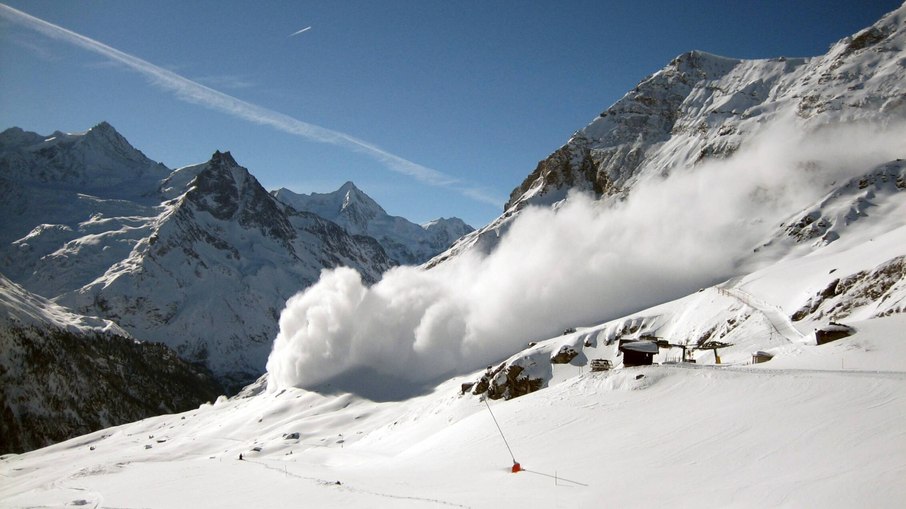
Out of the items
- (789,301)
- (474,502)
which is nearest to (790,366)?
(474,502)

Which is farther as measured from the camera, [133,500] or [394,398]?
Result: [394,398]

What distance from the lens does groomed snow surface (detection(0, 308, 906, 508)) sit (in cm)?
2031

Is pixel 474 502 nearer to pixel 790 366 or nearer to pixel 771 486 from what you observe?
pixel 771 486

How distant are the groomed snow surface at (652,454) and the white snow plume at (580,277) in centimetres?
7759

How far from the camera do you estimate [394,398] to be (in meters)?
117

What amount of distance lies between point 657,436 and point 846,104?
168435mm

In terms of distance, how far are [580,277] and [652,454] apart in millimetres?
114465

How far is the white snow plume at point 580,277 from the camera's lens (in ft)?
417

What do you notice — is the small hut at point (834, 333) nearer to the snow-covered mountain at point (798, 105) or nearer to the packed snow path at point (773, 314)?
the packed snow path at point (773, 314)

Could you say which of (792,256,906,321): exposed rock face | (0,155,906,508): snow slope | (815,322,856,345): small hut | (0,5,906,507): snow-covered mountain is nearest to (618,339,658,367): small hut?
(0,5,906,507): snow-covered mountain

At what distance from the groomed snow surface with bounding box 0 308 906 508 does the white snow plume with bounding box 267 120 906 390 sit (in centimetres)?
7759

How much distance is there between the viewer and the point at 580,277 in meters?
139

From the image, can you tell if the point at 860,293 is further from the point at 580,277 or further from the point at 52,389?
the point at 52,389

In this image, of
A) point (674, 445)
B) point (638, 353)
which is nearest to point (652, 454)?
point (674, 445)
